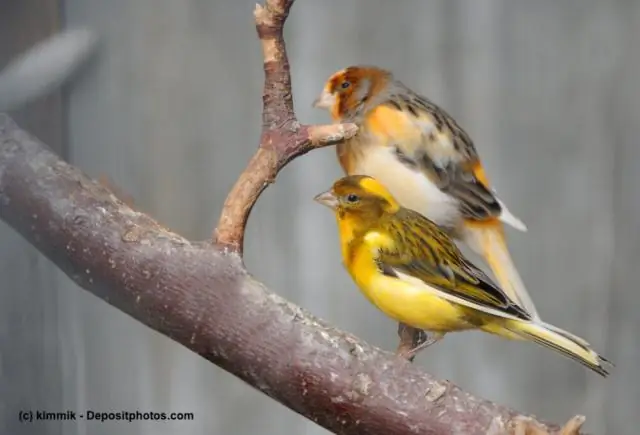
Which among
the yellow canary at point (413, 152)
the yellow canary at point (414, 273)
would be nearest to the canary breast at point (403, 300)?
the yellow canary at point (414, 273)

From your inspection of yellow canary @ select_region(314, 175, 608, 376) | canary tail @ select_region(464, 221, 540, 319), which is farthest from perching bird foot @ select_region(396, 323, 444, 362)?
canary tail @ select_region(464, 221, 540, 319)

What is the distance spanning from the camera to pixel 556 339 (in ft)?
3.16

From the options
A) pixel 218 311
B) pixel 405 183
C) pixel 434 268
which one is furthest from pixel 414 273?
pixel 218 311

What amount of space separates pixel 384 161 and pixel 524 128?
230 mm

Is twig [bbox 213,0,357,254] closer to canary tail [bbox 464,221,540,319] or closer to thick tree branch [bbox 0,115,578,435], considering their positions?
thick tree branch [bbox 0,115,578,435]

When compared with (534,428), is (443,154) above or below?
above

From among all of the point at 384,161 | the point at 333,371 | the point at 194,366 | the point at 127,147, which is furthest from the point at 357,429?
the point at 127,147

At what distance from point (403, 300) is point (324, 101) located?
0.93ft

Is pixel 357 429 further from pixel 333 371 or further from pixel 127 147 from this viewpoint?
pixel 127 147

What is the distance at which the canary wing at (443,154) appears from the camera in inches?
38.8

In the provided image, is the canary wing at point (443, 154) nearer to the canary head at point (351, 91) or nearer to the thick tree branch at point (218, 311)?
the canary head at point (351, 91)

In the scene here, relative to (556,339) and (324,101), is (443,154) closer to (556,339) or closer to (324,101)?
(324,101)

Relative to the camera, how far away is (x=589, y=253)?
3.56 ft

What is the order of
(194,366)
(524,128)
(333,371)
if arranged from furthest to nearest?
1. (524,128)
2. (194,366)
3. (333,371)
